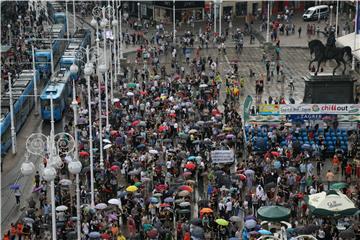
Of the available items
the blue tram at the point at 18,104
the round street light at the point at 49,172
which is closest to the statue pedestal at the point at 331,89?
the blue tram at the point at 18,104

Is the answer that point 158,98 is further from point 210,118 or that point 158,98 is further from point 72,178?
point 72,178

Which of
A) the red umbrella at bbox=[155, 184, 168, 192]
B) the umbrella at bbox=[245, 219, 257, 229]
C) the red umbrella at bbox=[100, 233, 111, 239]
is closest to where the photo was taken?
the red umbrella at bbox=[100, 233, 111, 239]

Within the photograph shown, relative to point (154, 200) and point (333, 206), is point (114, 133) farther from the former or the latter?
point (333, 206)

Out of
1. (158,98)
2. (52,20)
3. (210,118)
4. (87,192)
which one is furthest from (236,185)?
(52,20)

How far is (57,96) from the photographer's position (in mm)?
60969

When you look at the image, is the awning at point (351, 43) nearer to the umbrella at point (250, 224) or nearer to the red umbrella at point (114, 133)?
the red umbrella at point (114, 133)

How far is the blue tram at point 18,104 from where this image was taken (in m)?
54.9

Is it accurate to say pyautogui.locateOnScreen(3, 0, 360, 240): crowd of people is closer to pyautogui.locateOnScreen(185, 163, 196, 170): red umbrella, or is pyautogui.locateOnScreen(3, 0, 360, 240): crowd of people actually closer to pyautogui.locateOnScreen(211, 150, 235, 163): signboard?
pyautogui.locateOnScreen(185, 163, 196, 170): red umbrella

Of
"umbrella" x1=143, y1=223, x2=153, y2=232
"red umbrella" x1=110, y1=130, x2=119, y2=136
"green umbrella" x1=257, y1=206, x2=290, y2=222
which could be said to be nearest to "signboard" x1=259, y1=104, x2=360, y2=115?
"red umbrella" x1=110, y1=130, x2=119, y2=136

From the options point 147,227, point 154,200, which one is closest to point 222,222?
point 147,227

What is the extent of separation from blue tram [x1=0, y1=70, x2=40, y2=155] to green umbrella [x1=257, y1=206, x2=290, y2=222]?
20.3 meters

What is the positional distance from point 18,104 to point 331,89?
21.5 meters

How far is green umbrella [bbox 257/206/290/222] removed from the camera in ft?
131

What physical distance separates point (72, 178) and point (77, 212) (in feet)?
34.0
